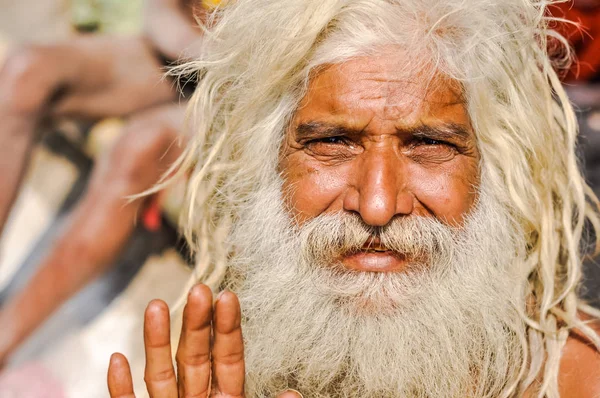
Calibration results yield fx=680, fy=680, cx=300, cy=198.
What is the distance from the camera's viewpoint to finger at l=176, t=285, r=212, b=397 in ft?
4.63

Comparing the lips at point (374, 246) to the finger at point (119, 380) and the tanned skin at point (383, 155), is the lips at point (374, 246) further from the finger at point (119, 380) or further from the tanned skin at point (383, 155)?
the finger at point (119, 380)

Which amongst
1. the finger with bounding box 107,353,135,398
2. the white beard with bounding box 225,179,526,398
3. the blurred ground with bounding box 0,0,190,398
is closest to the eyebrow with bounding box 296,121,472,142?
the white beard with bounding box 225,179,526,398

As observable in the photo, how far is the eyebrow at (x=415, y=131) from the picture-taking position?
1708 millimetres

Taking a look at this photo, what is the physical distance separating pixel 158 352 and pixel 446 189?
0.82 metres

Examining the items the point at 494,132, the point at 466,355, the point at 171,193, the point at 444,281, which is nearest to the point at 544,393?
the point at 466,355

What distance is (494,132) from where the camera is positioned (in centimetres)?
181

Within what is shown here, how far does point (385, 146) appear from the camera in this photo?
1714mm

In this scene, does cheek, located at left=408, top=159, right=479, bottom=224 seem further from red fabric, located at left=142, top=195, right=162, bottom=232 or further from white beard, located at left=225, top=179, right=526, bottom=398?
red fabric, located at left=142, top=195, right=162, bottom=232

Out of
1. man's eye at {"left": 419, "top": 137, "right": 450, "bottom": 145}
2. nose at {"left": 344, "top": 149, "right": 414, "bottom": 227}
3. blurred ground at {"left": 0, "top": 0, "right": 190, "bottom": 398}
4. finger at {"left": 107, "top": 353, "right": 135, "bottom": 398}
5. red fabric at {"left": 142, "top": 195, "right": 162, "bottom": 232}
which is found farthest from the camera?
red fabric at {"left": 142, "top": 195, "right": 162, "bottom": 232}

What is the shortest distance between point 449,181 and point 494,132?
0.20 metres

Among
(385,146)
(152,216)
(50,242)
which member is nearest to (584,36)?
(385,146)

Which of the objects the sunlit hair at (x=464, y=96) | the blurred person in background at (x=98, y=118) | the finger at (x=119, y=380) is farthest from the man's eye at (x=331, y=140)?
the blurred person in background at (x=98, y=118)

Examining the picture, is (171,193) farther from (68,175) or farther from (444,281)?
(444,281)

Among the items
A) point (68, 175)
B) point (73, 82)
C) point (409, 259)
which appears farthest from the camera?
point (68, 175)
